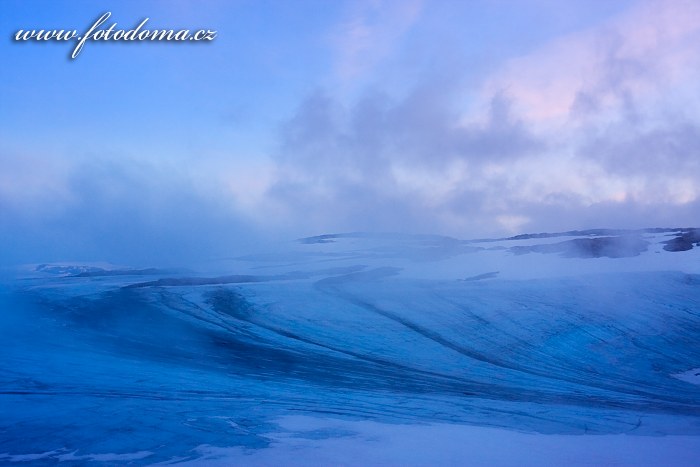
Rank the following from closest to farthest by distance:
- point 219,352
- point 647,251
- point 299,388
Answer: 1. point 299,388
2. point 219,352
3. point 647,251

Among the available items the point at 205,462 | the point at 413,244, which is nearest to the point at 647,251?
the point at 413,244

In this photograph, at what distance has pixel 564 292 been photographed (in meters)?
10.1

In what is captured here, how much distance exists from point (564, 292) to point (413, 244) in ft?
14.9

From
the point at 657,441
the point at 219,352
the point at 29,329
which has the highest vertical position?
the point at 29,329

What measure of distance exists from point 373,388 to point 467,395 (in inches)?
40.2

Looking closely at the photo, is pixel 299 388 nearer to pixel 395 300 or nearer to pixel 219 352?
pixel 219 352

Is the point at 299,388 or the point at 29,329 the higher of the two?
the point at 29,329

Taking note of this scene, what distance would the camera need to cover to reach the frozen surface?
441cm

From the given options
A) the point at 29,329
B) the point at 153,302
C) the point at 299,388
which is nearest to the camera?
the point at 299,388

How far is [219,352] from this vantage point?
23.1 feet

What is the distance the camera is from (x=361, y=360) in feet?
22.9

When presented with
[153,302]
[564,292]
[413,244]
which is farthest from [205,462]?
[413,244]

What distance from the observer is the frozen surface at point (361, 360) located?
14.5 ft

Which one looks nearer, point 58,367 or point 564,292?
point 58,367
